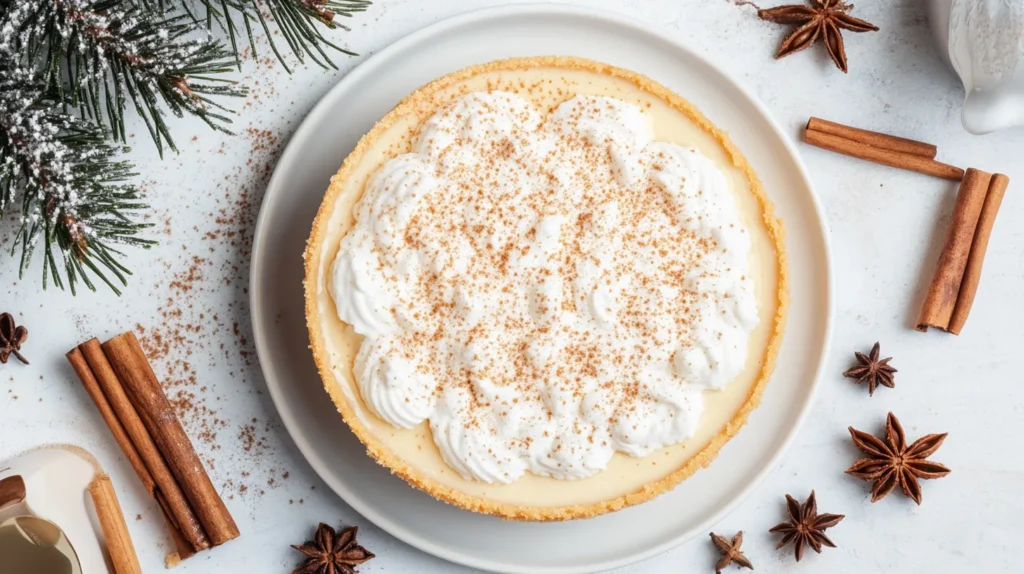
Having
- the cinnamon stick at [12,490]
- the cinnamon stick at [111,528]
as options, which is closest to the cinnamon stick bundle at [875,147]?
the cinnamon stick at [111,528]

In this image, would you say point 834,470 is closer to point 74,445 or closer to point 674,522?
point 674,522

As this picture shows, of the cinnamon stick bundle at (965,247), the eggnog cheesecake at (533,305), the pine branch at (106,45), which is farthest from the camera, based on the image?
the cinnamon stick bundle at (965,247)

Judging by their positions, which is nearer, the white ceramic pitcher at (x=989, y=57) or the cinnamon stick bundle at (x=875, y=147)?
the white ceramic pitcher at (x=989, y=57)

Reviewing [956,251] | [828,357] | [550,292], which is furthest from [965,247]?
[550,292]

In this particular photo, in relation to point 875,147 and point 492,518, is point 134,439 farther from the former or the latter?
point 875,147

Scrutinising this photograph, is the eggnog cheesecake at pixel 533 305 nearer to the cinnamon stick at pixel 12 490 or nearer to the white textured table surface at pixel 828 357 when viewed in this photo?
the white textured table surface at pixel 828 357

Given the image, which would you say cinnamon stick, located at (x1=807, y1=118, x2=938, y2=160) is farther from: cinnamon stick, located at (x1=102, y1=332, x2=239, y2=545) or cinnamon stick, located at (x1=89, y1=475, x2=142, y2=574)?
cinnamon stick, located at (x1=89, y1=475, x2=142, y2=574)
